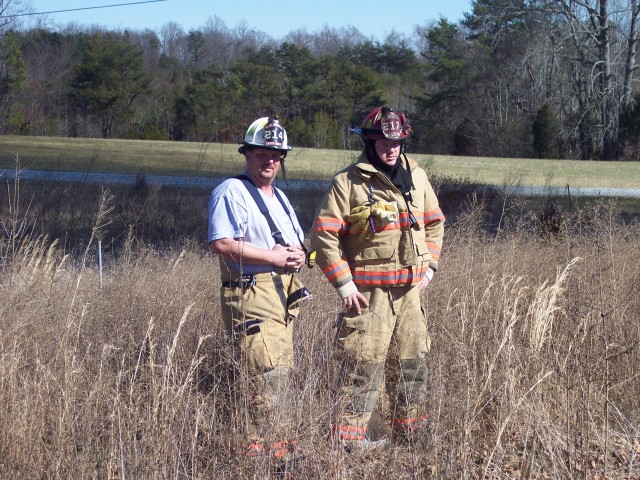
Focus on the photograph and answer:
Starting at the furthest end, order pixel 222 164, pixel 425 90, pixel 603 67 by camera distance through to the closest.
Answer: pixel 425 90
pixel 603 67
pixel 222 164

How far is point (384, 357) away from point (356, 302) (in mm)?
341

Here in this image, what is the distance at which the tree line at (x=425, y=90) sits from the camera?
129 ft

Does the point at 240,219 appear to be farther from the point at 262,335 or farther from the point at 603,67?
the point at 603,67

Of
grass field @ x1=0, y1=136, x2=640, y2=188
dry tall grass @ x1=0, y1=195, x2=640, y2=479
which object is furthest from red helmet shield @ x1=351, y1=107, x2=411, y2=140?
grass field @ x1=0, y1=136, x2=640, y2=188

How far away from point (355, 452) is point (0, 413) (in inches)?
61.3

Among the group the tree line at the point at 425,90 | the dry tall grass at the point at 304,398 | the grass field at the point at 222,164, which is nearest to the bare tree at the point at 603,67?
the tree line at the point at 425,90

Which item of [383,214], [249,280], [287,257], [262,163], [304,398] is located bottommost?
[304,398]

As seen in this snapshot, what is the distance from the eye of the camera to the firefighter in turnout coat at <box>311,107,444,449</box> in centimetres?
414

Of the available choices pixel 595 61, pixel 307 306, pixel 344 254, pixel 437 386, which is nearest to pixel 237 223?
pixel 344 254

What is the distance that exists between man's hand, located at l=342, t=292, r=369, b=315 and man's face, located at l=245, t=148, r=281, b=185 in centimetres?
70

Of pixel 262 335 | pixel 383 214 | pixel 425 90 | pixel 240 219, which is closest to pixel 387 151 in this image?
pixel 383 214

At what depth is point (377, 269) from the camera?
4227mm

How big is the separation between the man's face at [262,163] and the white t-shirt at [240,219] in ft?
0.25

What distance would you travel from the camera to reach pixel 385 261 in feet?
13.9
